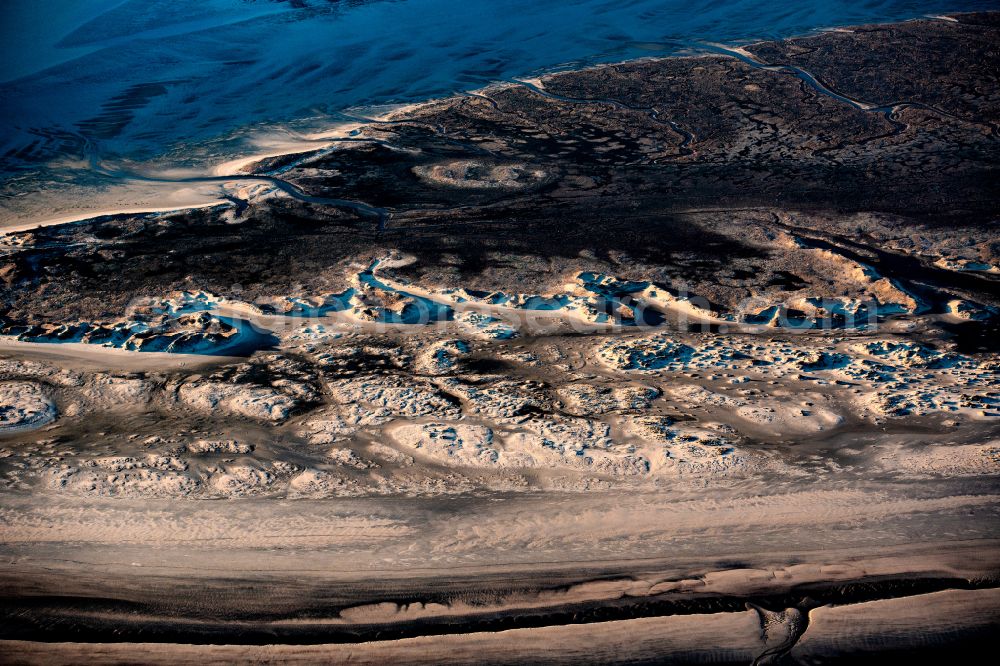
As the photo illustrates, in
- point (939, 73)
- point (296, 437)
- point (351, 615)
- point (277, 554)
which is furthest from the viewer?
point (939, 73)

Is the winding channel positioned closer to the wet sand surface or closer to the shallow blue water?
the shallow blue water

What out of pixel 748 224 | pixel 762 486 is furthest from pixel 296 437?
pixel 748 224

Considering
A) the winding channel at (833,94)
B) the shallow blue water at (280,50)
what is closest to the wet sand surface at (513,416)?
the winding channel at (833,94)

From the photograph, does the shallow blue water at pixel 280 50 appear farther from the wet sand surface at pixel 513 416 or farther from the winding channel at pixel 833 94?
the wet sand surface at pixel 513 416

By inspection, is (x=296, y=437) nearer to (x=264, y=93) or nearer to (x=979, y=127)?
(x=264, y=93)

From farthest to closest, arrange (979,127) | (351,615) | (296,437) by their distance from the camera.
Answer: (979,127)
(296,437)
(351,615)

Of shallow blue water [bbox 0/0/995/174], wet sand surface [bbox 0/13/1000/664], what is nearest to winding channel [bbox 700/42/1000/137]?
shallow blue water [bbox 0/0/995/174]

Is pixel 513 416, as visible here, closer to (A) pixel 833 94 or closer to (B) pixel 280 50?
(A) pixel 833 94

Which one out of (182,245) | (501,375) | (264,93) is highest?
(264,93)
